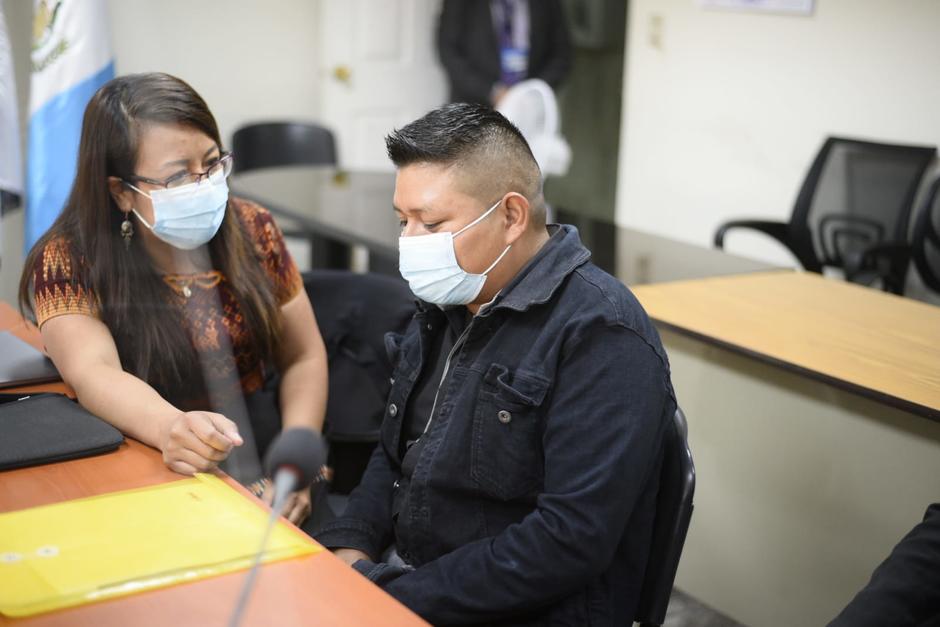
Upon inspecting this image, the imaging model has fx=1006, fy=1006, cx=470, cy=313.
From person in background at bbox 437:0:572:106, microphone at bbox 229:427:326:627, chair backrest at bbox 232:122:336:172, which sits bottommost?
chair backrest at bbox 232:122:336:172

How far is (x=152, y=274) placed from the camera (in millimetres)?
1658

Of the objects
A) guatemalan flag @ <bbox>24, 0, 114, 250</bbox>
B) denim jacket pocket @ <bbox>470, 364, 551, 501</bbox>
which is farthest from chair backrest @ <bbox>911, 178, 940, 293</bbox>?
guatemalan flag @ <bbox>24, 0, 114, 250</bbox>

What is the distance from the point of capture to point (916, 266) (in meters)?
3.30

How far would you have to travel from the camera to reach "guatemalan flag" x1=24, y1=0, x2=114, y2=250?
7.70 feet

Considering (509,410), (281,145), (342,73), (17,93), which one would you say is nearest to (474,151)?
(509,410)

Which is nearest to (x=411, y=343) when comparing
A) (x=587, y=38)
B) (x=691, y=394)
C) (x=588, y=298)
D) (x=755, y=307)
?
(x=588, y=298)

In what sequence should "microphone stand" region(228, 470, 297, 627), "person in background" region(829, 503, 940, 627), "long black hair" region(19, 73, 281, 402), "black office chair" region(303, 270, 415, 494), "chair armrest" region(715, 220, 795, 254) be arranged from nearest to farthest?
"microphone stand" region(228, 470, 297, 627)
"person in background" region(829, 503, 940, 627)
"long black hair" region(19, 73, 281, 402)
"black office chair" region(303, 270, 415, 494)
"chair armrest" region(715, 220, 795, 254)

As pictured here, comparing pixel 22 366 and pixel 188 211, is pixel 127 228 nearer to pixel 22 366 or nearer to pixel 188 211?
pixel 188 211

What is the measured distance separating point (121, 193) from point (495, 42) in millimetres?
Answer: 3415

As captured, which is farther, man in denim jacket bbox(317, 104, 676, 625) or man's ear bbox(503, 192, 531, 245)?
man's ear bbox(503, 192, 531, 245)

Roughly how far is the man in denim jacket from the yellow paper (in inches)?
9.9

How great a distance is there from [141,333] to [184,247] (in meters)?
0.16

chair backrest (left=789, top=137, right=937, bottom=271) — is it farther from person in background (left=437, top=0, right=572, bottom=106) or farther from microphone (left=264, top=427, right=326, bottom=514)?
microphone (left=264, top=427, right=326, bottom=514)

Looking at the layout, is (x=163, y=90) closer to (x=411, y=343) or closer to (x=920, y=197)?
(x=411, y=343)
